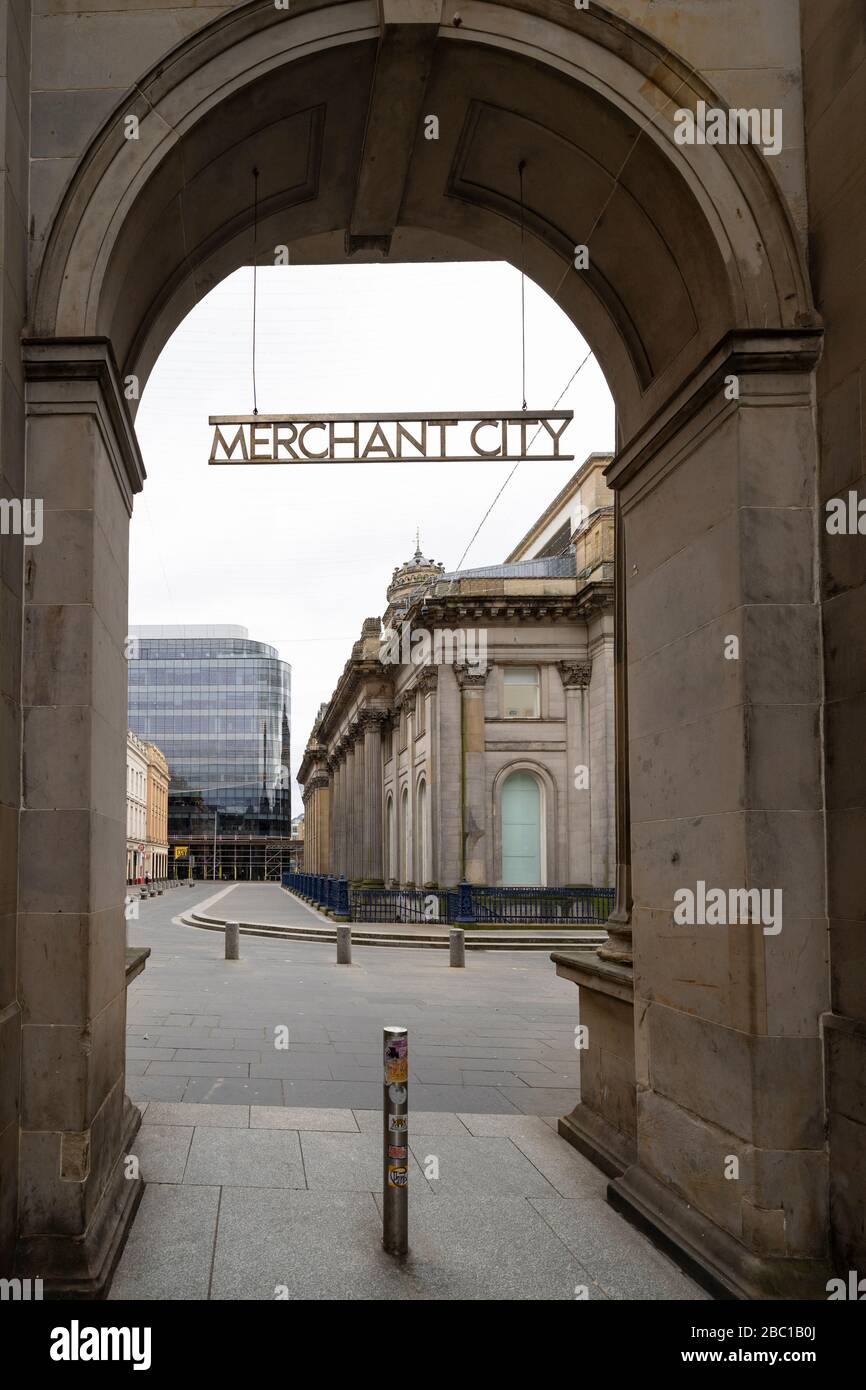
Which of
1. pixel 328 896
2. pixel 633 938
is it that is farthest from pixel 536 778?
pixel 633 938

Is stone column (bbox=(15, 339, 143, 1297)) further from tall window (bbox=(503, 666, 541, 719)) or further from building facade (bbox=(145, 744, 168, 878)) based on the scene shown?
building facade (bbox=(145, 744, 168, 878))

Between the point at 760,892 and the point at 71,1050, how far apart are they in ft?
10.9

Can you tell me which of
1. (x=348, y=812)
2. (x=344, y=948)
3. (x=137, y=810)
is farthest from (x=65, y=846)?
(x=137, y=810)

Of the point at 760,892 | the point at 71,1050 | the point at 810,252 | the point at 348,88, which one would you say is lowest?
the point at 71,1050

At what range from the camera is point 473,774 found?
36.4 metres

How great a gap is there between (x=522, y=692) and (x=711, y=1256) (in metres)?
33.2

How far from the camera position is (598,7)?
5.44 m

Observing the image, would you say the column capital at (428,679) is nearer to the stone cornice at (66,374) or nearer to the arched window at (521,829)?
the arched window at (521,829)

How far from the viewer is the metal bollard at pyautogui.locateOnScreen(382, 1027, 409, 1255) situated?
506 centimetres

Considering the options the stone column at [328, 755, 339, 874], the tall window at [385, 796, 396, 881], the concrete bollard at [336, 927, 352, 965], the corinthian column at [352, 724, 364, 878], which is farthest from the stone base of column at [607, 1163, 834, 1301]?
the stone column at [328, 755, 339, 874]

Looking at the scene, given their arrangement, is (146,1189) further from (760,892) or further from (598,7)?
(598,7)

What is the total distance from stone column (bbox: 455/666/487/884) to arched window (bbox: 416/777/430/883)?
2948 millimetres
